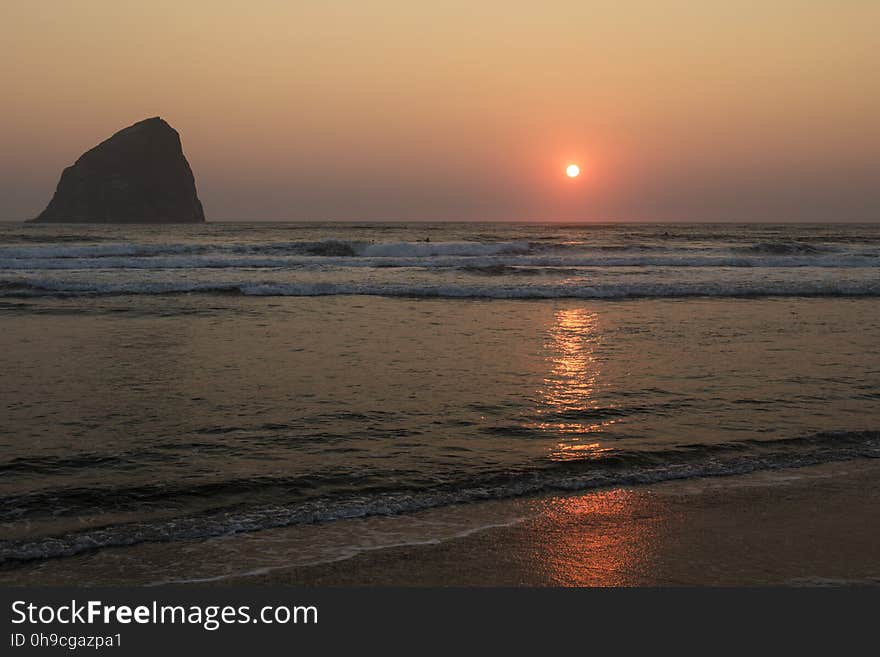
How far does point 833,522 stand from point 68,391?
767cm

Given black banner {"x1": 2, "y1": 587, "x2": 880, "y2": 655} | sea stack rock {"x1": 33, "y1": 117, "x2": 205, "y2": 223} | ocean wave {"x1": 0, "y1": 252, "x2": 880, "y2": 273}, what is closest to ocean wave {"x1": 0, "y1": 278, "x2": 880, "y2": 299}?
ocean wave {"x1": 0, "y1": 252, "x2": 880, "y2": 273}

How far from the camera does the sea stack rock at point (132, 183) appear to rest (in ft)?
527

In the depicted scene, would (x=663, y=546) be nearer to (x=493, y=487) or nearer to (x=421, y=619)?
(x=493, y=487)

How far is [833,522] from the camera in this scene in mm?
5215

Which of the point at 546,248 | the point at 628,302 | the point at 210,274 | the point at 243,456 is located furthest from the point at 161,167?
the point at 243,456

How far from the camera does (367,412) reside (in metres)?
7.94

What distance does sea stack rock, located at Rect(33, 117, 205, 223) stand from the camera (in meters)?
161

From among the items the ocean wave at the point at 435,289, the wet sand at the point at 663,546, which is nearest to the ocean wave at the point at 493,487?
the wet sand at the point at 663,546

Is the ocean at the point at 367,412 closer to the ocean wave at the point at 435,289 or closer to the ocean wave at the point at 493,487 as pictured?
the ocean wave at the point at 493,487

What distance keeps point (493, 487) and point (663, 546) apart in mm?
1435

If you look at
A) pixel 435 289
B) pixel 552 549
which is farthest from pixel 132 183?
pixel 552 549

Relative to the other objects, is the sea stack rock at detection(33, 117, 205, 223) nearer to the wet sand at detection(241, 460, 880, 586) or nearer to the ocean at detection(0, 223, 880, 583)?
the ocean at detection(0, 223, 880, 583)

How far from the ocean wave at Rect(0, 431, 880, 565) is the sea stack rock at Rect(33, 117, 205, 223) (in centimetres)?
16949

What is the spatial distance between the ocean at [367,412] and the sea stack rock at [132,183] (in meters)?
156
